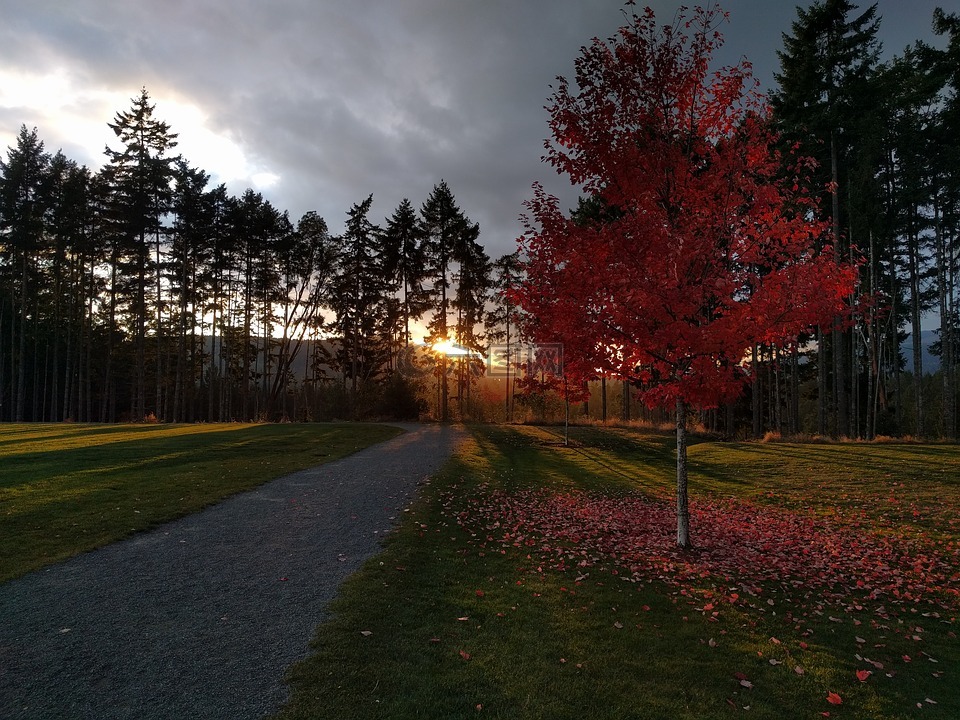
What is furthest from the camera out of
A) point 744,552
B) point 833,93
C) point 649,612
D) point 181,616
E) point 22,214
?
point 22,214

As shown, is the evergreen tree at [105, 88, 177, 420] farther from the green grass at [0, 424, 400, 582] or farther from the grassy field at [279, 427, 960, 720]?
the grassy field at [279, 427, 960, 720]

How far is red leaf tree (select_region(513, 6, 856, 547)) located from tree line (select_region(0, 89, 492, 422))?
29.9 m

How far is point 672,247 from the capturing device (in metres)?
7.14

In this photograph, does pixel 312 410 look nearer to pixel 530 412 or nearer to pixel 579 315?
pixel 530 412

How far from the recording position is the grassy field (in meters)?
3.82

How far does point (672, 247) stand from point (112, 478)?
12.6m

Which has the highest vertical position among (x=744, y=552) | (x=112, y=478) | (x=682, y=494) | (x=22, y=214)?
(x=22, y=214)

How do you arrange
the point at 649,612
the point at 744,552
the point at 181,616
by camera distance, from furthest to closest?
the point at 744,552 < the point at 649,612 < the point at 181,616

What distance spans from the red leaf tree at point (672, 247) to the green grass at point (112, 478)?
24.9ft

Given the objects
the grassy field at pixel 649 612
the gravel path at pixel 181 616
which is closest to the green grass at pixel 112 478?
the gravel path at pixel 181 616

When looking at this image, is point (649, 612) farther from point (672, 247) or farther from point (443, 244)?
point (443, 244)

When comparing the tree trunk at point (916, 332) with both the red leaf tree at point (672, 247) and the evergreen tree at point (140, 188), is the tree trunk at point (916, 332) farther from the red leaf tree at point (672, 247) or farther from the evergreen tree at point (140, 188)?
the evergreen tree at point (140, 188)

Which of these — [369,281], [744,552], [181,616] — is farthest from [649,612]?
[369,281]

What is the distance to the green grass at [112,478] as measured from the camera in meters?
7.19
